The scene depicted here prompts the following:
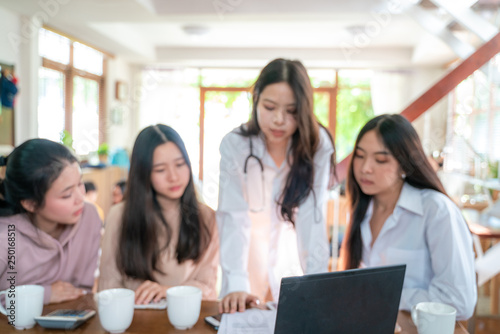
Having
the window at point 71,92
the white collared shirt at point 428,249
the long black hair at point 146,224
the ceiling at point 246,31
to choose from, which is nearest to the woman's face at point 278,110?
the long black hair at point 146,224

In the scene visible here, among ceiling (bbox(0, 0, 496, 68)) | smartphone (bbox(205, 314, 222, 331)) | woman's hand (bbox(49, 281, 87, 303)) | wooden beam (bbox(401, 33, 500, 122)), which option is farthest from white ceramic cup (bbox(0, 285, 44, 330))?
ceiling (bbox(0, 0, 496, 68))

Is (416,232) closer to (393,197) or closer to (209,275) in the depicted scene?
(393,197)

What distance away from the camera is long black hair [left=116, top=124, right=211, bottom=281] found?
1459 millimetres

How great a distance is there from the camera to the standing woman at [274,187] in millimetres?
1420

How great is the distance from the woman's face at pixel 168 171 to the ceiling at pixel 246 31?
2720mm

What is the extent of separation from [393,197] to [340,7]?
2.91 m

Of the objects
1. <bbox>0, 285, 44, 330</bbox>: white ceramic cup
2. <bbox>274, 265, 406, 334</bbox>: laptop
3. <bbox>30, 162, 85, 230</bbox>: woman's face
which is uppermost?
<bbox>30, 162, 85, 230</bbox>: woman's face

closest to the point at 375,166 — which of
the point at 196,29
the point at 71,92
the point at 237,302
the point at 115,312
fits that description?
the point at 237,302

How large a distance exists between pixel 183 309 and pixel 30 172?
666 millimetres

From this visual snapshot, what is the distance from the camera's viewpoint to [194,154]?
7.38 metres

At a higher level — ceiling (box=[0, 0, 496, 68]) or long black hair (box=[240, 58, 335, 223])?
ceiling (box=[0, 0, 496, 68])

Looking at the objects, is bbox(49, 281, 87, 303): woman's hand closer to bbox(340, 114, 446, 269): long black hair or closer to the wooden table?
the wooden table

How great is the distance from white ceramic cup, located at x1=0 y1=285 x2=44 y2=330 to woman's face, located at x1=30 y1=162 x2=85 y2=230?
1.06 feet

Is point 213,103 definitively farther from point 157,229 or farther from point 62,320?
point 62,320
